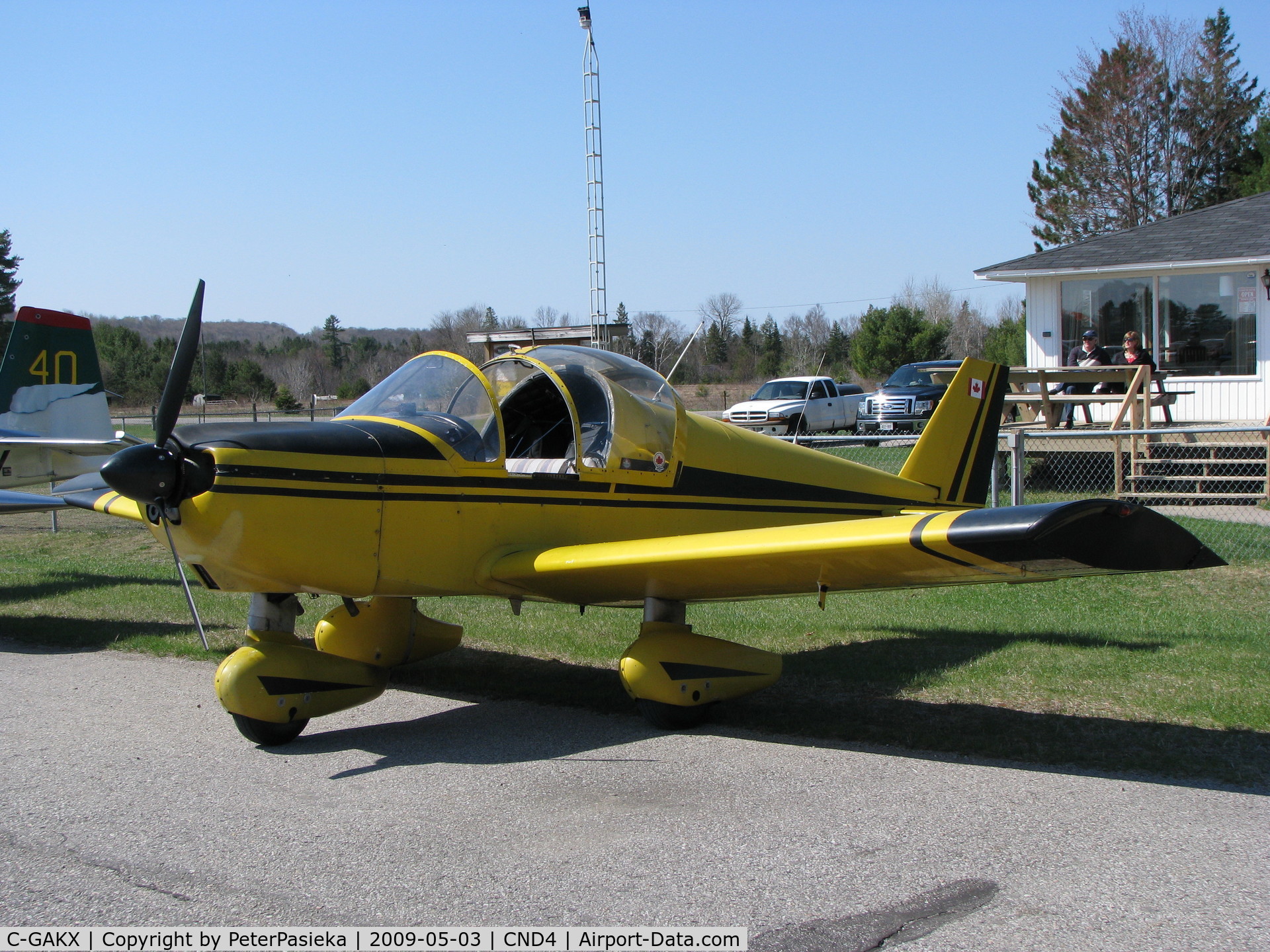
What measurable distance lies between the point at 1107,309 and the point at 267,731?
55.0 feet

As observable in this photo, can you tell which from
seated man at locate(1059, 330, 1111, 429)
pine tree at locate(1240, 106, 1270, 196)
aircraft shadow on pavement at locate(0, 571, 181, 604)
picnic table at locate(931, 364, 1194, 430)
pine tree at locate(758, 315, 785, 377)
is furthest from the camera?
pine tree at locate(758, 315, 785, 377)

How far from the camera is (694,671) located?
552 cm

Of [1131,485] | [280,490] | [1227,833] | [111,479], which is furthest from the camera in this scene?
[1131,485]

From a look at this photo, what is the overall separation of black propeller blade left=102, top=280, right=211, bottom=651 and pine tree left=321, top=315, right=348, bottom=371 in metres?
57.6

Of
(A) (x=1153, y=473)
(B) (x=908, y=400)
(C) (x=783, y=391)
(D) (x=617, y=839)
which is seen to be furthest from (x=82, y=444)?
(C) (x=783, y=391)

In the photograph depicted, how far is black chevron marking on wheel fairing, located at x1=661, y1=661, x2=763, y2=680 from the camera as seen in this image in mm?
5461

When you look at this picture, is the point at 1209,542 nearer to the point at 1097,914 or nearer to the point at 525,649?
the point at 525,649

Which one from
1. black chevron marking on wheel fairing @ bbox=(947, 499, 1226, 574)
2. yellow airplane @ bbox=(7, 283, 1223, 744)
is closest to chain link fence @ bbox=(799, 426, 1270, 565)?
yellow airplane @ bbox=(7, 283, 1223, 744)

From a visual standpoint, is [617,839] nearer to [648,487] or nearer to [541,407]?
[648,487]

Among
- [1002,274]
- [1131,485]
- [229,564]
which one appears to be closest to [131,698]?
[229,564]

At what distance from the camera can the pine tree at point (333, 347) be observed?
6116 centimetres

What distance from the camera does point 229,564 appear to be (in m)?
4.94

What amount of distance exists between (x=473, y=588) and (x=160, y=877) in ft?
7.71

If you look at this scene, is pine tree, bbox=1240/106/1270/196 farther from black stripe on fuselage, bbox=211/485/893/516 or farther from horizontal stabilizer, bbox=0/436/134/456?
horizontal stabilizer, bbox=0/436/134/456
